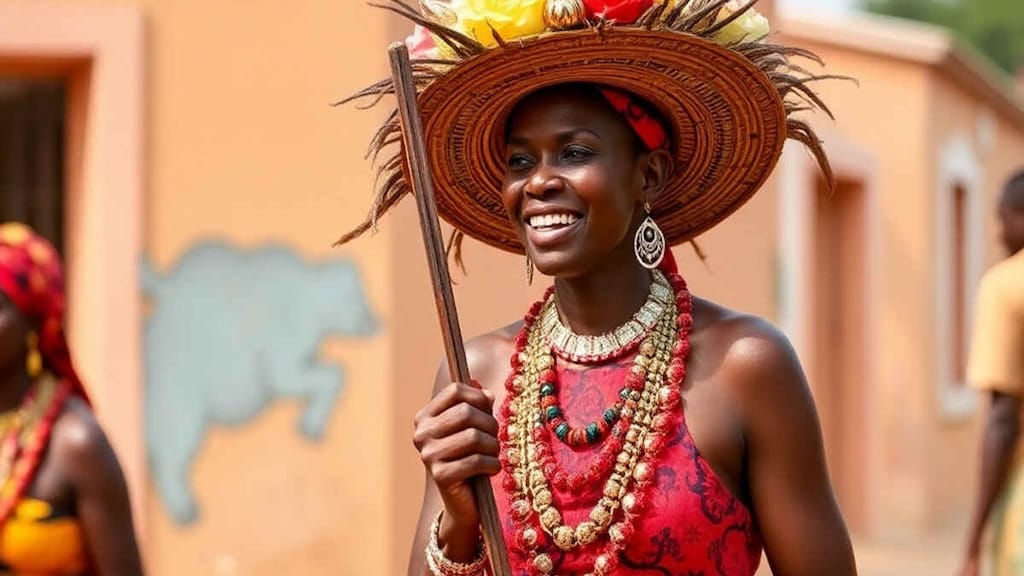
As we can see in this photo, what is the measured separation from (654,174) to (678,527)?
2.02ft

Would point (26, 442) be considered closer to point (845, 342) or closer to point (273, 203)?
point (273, 203)

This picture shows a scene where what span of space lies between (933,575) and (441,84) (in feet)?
31.8

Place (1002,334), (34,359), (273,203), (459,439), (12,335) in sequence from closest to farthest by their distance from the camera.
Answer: (459,439), (12,335), (34,359), (1002,334), (273,203)

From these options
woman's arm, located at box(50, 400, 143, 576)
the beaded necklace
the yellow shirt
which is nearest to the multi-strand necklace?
woman's arm, located at box(50, 400, 143, 576)

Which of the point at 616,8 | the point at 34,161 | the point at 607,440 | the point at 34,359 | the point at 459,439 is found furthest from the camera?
the point at 34,161

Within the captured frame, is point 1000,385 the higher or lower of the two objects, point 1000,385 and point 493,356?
the lower

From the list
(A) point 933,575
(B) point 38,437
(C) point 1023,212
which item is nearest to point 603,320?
(B) point 38,437

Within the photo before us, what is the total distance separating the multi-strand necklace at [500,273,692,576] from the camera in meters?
2.85

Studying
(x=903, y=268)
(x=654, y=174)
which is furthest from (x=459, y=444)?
(x=903, y=268)

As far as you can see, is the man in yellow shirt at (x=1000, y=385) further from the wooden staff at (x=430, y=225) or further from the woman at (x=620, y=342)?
the wooden staff at (x=430, y=225)

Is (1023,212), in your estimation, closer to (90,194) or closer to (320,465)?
(320,465)

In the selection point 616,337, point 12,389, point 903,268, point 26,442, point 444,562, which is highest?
point 616,337

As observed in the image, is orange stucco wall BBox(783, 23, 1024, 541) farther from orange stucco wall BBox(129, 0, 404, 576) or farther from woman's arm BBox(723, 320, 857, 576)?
woman's arm BBox(723, 320, 857, 576)

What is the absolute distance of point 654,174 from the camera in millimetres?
3002
